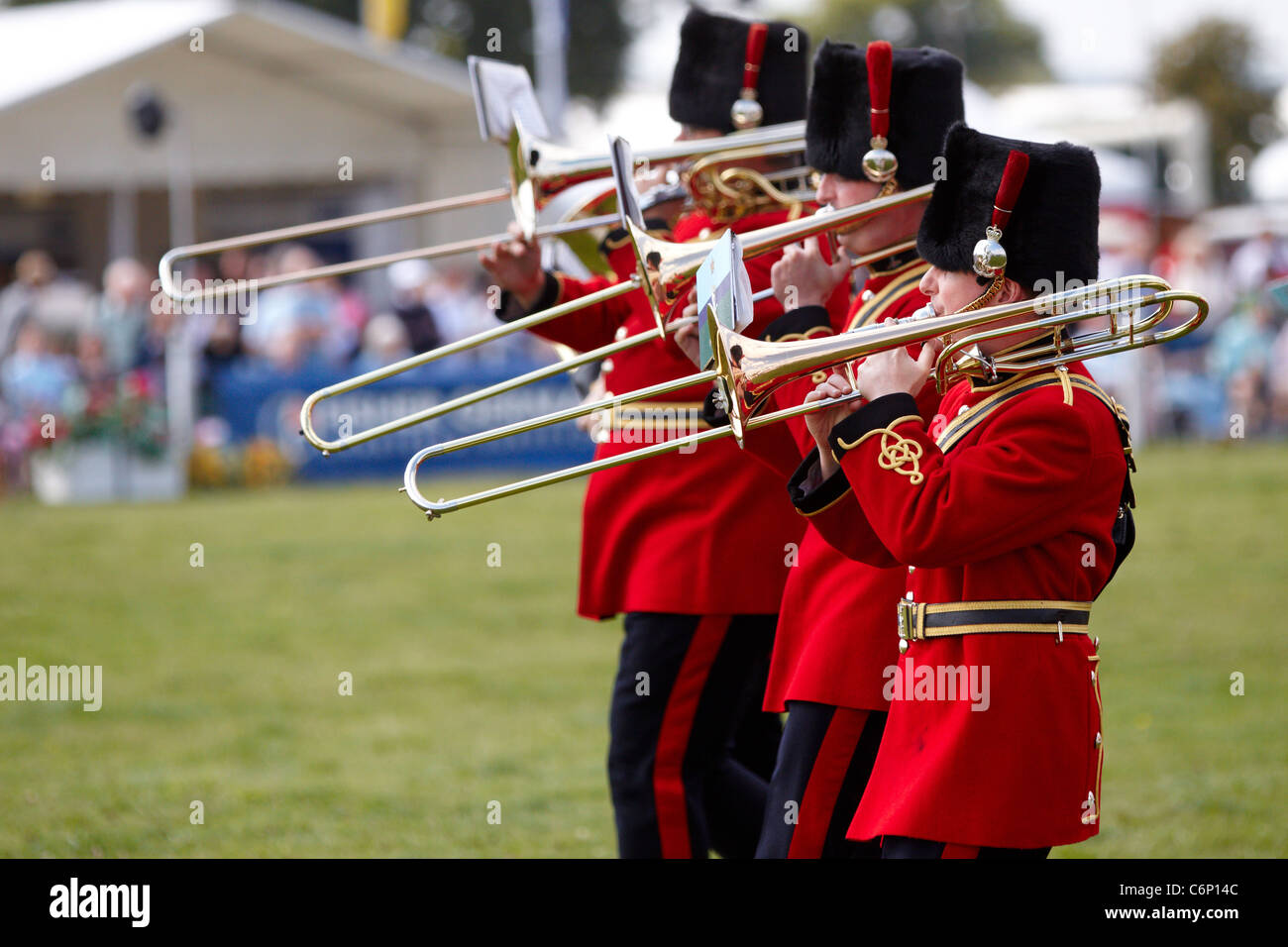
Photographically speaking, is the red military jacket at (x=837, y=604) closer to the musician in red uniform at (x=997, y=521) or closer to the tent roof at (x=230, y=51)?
the musician in red uniform at (x=997, y=521)

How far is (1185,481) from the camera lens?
13539mm

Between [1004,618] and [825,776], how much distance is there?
71 cm

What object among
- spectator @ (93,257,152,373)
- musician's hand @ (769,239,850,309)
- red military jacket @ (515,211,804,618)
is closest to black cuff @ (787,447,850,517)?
musician's hand @ (769,239,850,309)

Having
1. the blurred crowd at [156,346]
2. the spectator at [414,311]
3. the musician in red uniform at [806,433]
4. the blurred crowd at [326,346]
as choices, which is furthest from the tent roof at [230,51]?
the musician in red uniform at [806,433]

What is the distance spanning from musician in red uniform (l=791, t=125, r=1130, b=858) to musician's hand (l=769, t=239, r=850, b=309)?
0.51m

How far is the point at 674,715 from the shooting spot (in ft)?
14.6

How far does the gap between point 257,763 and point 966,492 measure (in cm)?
447

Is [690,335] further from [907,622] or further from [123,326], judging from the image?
[123,326]

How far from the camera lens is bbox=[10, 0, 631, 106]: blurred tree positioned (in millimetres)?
38844

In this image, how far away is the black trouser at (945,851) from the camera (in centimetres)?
314

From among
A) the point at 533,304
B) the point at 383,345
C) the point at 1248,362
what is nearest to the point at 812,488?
the point at 533,304

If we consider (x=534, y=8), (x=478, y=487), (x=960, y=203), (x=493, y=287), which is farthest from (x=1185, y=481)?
(x=534, y=8)

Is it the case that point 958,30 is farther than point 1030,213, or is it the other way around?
point 958,30

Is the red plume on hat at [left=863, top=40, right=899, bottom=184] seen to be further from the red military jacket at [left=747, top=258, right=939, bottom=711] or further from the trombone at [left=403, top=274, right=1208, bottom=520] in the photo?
the trombone at [left=403, top=274, right=1208, bottom=520]
